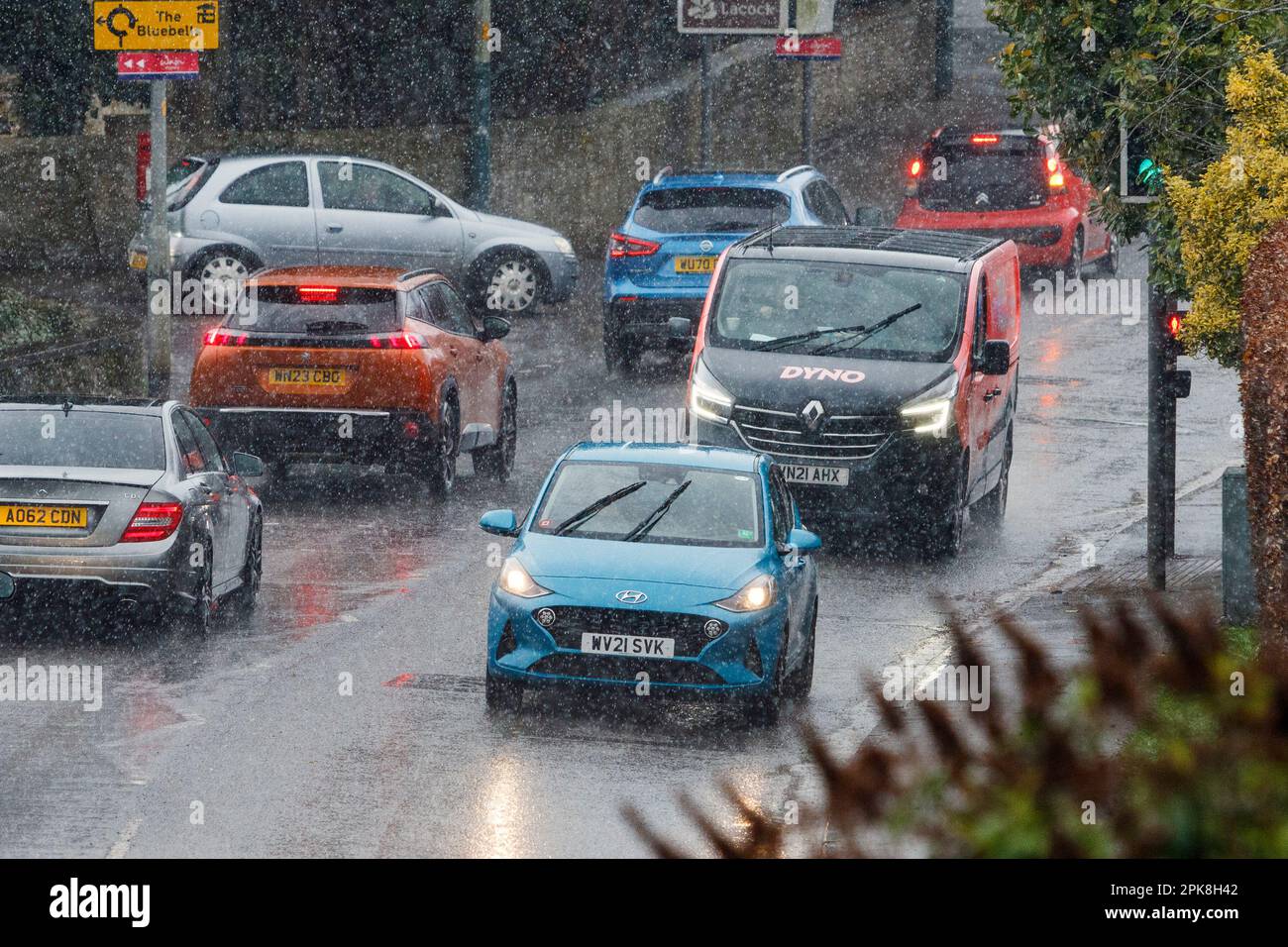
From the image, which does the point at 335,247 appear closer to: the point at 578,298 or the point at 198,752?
the point at 578,298

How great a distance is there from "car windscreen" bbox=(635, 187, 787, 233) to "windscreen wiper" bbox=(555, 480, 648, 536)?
10.8m

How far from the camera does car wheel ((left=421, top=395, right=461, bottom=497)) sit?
57.0 ft

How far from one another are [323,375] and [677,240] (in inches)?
254

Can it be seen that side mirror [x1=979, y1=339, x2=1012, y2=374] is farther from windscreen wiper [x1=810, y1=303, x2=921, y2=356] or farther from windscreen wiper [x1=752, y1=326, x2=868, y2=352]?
windscreen wiper [x1=752, y1=326, x2=868, y2=352]

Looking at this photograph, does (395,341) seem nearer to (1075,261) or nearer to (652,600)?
(652,600)

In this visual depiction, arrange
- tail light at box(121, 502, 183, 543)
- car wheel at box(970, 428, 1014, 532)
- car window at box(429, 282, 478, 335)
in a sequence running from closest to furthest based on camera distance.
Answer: tail light at box(121, 502, 183, 543) < car wheel at box(970, 428, 1014, 532) < car window at box(429, 282, 478, 335)

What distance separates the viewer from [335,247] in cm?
2559

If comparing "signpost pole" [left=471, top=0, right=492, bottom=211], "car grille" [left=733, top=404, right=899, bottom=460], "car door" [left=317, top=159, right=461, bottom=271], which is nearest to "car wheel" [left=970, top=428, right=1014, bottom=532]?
"car grille" [left=733, top=404, right=899, bottom=460]

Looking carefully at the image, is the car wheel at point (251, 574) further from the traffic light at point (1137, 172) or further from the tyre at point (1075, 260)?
the tyre at point (1075, 260)

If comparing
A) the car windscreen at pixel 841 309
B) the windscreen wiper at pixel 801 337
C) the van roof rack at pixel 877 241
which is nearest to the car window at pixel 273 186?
the van roof rack at pixel 877 241

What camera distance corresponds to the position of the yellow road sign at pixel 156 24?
1936cm

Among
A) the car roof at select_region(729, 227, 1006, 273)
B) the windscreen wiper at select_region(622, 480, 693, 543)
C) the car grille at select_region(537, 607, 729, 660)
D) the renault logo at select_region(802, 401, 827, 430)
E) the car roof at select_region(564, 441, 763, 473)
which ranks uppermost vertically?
the car roof at select_region(729, 227, 1006, 273)

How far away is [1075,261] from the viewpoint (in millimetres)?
28156

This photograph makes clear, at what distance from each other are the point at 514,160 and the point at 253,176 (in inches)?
275
